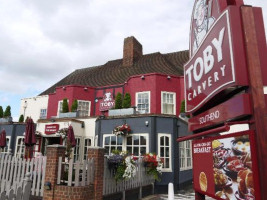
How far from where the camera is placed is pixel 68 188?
7340 mm

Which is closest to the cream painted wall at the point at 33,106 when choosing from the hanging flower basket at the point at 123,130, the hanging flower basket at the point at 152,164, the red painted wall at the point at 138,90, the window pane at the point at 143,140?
the red painted wall at the point at 138,90

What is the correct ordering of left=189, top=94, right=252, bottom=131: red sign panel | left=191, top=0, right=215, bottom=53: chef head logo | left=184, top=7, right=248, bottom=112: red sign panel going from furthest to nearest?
left=191, top=0, right=215, bottom=53: chef head logo
left=184, top=7, right=248, bottom=112: red sign panel
left=189, top=94, right=252, bottom=131: red sign panel

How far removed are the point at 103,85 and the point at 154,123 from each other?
10428 mm

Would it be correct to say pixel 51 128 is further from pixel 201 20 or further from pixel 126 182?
pixel 201 20

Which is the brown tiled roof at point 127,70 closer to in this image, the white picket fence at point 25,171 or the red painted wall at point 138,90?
the red painted wall at point 138,90

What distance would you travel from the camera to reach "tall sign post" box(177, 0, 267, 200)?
2977mm

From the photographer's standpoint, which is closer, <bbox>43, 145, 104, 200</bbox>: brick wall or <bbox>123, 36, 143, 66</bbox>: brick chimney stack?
<bbox>43, 145, 104, 200</bbox>: brick wall

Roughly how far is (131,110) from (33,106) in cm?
1526

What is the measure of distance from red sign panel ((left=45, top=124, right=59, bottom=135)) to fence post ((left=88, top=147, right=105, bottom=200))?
9.92 meters

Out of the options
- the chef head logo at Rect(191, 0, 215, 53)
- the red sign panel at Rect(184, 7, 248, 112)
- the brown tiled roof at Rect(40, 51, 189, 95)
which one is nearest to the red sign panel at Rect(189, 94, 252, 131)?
the red sign panel at Rect(184, 7, 248, 112)

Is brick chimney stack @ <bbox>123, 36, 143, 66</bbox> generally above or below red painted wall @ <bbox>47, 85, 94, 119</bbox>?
above

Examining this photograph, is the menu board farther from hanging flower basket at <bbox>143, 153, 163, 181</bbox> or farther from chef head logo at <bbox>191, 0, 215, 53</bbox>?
hanging flower basket at <bbox>143, 153, 163, 181</bbox>

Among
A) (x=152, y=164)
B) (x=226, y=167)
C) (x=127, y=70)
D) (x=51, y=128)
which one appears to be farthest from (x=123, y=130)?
(x=226, y=167)

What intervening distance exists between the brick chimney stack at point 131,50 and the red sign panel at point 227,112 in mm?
19477
